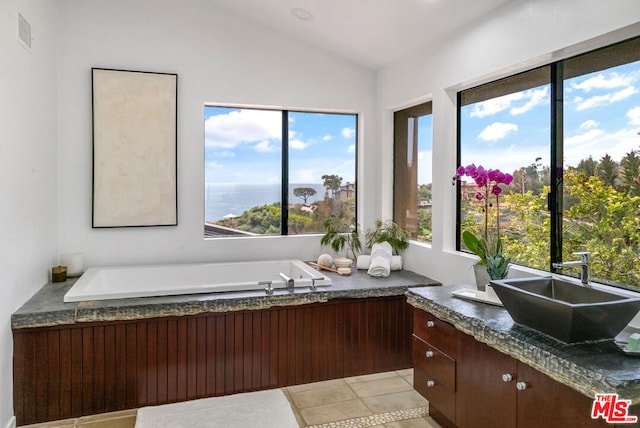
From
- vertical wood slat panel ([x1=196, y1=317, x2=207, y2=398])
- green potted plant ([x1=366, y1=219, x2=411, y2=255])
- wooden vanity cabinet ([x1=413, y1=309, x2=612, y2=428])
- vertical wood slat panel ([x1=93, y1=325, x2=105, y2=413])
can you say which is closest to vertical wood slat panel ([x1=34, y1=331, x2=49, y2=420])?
vertical wood slat panel ([x1=93, y1=325, x2=105, y2=413])

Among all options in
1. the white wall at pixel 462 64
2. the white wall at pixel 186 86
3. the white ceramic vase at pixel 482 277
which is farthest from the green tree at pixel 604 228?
the white wall at pixel 186 86

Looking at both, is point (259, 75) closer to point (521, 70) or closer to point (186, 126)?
point (186, 126)

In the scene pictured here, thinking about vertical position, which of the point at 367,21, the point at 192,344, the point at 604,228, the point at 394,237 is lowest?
the point at 192,344

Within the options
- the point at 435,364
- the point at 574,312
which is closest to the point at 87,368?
the point at 435,364

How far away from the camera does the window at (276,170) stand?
13.5 ft

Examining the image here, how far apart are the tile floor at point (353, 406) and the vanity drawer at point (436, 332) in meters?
0.49

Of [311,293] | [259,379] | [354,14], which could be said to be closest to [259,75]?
[354,14]

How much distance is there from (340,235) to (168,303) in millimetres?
1902

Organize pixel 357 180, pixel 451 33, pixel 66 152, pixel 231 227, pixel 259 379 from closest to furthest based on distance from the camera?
pixel 259 379, pixel 451 33, pixel 66 152, pixel 231 227, pixel 357 180

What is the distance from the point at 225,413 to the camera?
268 centimetres

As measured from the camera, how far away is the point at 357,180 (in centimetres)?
454

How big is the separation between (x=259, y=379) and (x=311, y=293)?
2.17 ft

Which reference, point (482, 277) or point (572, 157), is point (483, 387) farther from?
point (572, 157)

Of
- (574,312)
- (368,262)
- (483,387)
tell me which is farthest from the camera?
(368,262)
